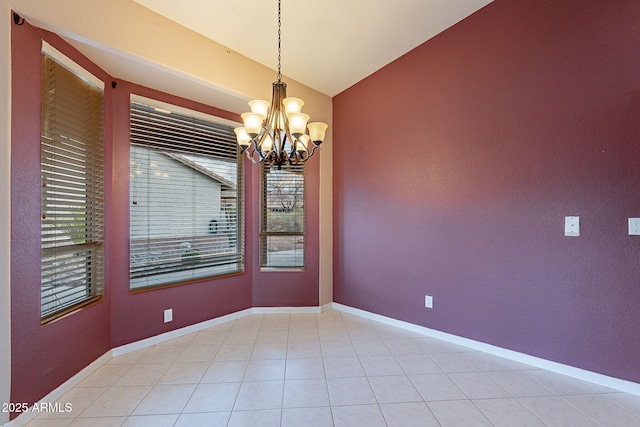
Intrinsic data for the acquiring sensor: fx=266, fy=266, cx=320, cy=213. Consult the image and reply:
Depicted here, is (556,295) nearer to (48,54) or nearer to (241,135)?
(241,135)

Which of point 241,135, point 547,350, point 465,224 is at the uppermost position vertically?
point 241,135

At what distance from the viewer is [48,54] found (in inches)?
69.8

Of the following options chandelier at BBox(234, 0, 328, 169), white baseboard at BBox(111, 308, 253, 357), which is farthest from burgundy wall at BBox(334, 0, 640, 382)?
white baseboard at BBox(111, 308, 253, 357)

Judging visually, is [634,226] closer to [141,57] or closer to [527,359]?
[527,359]

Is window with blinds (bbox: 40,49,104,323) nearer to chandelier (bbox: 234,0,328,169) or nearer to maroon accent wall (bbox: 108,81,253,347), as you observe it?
maroon accent wall (bbox: 108,81,253,347)

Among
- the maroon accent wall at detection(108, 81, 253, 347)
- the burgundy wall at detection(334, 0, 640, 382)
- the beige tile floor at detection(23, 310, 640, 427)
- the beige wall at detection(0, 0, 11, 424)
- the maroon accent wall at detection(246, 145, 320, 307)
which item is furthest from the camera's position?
the maroon accent wall at detection(246, 145, 320, 307)

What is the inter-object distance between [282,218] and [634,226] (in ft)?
9.98

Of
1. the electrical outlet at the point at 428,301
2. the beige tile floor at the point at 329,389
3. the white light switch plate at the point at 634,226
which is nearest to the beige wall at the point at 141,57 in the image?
the beige tile floor at the point at 329,389

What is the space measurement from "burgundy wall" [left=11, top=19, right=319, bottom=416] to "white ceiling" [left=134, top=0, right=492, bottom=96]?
791 millimetres

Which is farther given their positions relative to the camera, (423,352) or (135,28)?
(423,352)

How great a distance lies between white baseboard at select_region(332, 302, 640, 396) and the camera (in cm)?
184

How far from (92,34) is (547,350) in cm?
410

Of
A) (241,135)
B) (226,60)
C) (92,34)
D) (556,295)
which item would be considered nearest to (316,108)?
(226,60)

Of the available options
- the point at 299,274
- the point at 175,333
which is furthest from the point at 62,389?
the point at 299,274
